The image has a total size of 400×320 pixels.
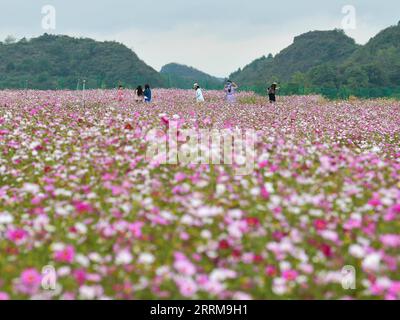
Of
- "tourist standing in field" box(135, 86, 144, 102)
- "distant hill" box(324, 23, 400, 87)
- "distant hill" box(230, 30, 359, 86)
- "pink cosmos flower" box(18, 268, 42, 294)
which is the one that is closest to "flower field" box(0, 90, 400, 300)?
"pink cosmos flower" box(18, 268, 42, 294)

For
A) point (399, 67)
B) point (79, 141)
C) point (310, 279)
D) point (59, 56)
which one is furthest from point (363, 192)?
point (59, 56)

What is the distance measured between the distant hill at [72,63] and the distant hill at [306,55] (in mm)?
30547

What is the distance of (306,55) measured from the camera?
135 meters

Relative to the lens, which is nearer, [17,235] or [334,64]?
[17,235]

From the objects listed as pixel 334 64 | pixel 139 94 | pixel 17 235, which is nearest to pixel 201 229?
pixel 17 235

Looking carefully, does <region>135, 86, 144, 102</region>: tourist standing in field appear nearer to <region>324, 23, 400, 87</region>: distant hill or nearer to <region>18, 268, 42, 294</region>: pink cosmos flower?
<region>18, 268, 42, 294</region>: pink cosmos flower

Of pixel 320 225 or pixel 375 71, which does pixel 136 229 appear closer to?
pixel 320 225

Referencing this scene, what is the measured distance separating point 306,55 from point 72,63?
60062 millimetres

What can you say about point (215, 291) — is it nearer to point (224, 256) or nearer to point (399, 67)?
point (224, 256)

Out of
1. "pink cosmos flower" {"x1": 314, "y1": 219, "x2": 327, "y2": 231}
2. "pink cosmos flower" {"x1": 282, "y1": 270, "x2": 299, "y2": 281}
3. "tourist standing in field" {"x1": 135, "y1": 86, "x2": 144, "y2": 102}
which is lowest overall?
"pink cosmos flower" {"x1": 282, "y1": 270, "x2": 299, "y2": 281}

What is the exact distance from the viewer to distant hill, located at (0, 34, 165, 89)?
3907 inches

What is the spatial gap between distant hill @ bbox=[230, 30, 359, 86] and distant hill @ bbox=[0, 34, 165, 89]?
3055cm

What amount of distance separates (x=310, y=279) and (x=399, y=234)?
1.38m
